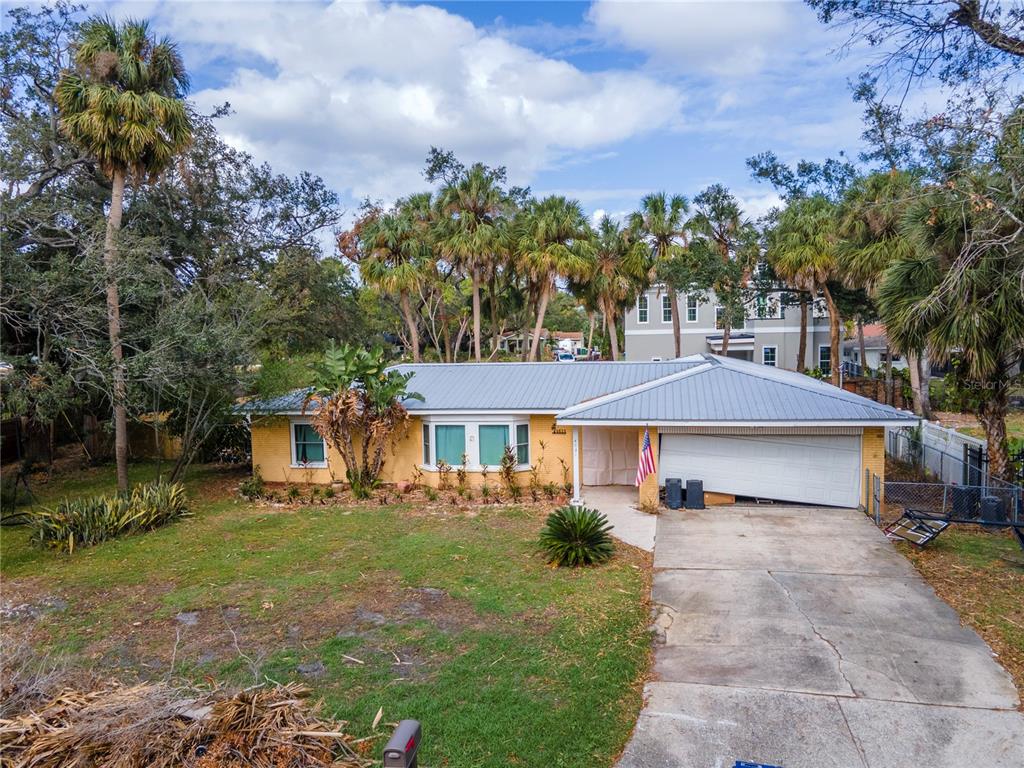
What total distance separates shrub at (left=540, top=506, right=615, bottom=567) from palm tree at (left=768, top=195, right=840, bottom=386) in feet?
64.8

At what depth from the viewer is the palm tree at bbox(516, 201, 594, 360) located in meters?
28.6

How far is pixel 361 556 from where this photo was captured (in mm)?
11922

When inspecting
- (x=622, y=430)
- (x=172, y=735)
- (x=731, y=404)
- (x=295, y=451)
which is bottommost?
(x=172, y=735)

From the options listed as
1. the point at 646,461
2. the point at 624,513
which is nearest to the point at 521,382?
the point at 646,461

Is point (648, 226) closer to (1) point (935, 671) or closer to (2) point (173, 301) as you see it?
(2) point (173, 301)

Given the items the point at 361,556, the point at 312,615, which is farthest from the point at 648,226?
the point at 312,615

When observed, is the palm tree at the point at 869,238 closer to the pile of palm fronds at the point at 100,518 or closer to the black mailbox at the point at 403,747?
the pile of palm fronds at the point at 100,518

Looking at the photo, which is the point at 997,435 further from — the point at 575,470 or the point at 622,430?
the point at 575,470

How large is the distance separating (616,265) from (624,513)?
20922 mm

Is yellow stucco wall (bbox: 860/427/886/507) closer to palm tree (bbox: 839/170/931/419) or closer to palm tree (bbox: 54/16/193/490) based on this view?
palm tree (bbox: 839/170/931/419)

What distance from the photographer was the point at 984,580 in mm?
10055

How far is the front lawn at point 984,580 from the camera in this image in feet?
26.1

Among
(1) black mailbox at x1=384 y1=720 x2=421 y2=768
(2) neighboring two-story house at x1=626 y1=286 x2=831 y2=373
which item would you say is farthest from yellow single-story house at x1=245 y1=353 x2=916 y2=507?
(2) neighboring two-story house at x1=626 y1=286 x2=831 y2=373

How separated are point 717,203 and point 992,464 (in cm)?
2241
